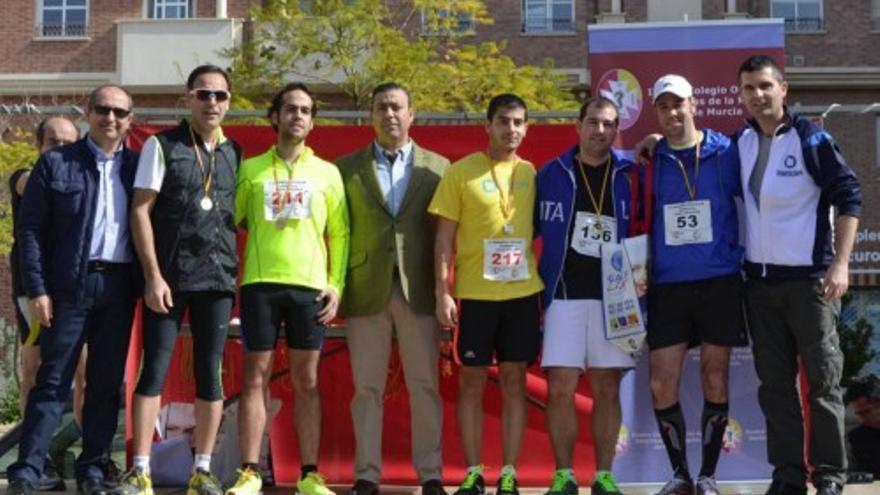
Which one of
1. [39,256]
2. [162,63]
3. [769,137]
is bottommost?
[39,256]

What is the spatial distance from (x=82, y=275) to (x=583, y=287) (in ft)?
8.19

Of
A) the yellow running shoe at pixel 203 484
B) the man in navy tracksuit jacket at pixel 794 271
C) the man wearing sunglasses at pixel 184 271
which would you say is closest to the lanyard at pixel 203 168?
the man wearing sunglasses at pixel 184 271

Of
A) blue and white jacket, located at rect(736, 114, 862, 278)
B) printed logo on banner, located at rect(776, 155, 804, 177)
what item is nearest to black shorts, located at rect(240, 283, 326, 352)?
blue and white jacket, located at rect(736, 114, 862, 278)

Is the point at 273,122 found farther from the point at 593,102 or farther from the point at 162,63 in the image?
the point at 162,63

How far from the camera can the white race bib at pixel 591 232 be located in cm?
581

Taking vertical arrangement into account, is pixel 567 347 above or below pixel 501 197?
below

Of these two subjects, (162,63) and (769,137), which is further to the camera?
(162,63)

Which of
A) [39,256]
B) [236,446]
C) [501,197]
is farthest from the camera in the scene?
[236,446]

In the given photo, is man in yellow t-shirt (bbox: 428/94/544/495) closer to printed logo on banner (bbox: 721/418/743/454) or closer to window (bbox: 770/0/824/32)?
printed logo on banner (bbox: 721/418/743/454)

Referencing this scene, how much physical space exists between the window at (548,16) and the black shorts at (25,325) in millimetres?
17839

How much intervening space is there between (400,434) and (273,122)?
2058mm

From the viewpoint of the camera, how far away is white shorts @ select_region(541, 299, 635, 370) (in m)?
5.75

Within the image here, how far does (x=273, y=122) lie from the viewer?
607 centimetres

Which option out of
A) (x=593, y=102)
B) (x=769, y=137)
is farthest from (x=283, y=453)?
(x=769, y=137)
